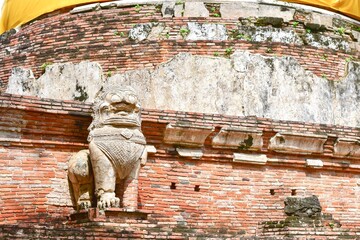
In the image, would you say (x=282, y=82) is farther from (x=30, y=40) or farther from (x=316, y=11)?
(x=30, y=40)

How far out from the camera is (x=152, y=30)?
1488 cm

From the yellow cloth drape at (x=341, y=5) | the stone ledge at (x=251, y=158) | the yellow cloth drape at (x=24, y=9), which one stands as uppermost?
the yellow cloth drape at (x=24, y=9)

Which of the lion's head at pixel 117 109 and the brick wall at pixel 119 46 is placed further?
the brick wall at pixel 119 46

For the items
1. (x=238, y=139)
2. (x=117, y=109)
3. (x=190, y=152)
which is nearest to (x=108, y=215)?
(x=117, y=109)

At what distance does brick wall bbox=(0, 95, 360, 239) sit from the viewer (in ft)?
33.4

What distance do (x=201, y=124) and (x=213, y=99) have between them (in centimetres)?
195

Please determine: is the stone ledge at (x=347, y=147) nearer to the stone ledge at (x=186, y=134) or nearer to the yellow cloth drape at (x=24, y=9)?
the stone ledge at (x=186, y=134)

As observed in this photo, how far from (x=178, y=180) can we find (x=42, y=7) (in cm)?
697

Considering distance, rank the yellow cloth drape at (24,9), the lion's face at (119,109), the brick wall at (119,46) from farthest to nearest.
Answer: the yellow cloth drape at (24,9)
the brick wall at (119,46)
the lion's face at (119,109)

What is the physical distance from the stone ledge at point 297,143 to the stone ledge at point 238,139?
22 cm

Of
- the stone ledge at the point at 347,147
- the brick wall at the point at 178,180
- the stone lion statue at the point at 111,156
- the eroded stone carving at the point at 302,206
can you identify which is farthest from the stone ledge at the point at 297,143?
the stone lion statue at the point at 111,156

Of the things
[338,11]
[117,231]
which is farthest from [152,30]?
[117,231]

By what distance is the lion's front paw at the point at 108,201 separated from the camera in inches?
386

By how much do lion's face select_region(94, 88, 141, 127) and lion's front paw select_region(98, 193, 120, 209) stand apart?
32.2 inches
